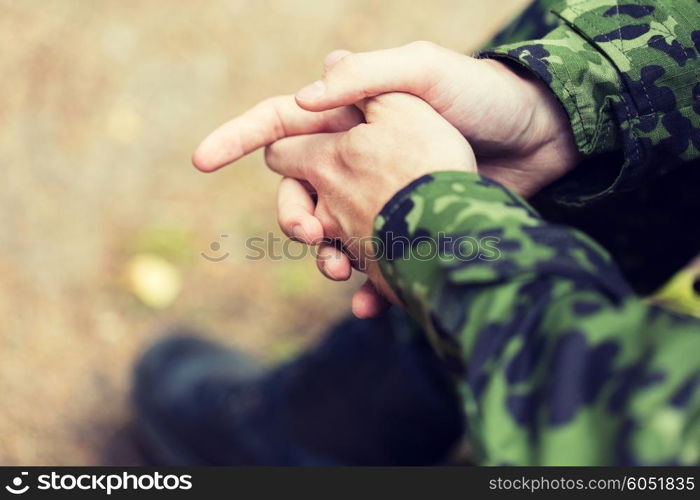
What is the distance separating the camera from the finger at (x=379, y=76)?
1.18 m

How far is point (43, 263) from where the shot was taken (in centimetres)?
218

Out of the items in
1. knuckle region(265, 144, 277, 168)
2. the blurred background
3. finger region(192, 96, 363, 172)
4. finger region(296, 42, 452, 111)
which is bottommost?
the blurred background

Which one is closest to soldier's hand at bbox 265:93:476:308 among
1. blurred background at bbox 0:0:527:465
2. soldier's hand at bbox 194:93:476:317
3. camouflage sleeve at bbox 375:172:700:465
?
soldier's hand at bbox 194:93:476:317

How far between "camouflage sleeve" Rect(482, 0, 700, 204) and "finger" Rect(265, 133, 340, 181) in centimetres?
33

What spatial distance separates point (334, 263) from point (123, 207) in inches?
52.1

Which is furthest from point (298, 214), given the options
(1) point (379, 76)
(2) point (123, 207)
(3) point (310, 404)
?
(2) point (123, 207)

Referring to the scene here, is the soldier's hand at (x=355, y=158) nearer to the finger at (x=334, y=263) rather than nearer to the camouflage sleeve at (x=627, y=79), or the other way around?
the finger at (x=334, y=263)

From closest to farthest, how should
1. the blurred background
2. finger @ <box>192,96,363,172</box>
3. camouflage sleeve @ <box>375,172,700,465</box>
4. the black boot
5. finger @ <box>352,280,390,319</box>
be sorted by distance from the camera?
camouflage sleeve @ <box>375,172,700,465</box>, finger @ <box>352,280,390,319</box>, finger @ <box>192,96,363,172</box>, the black boot, the blurred background

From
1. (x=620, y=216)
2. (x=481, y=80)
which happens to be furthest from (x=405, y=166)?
(x=620, y=216)

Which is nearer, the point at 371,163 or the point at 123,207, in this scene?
the point at 371,163

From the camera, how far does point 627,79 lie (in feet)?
3.91

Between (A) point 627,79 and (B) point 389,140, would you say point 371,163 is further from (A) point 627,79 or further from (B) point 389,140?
(A) point 627,79

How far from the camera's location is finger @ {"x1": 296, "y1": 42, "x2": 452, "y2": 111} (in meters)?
1.18

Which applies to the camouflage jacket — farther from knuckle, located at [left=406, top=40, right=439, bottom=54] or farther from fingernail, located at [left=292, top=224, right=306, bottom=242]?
fingernail, located at [left=292, top=224, right=306, bottom=242]
